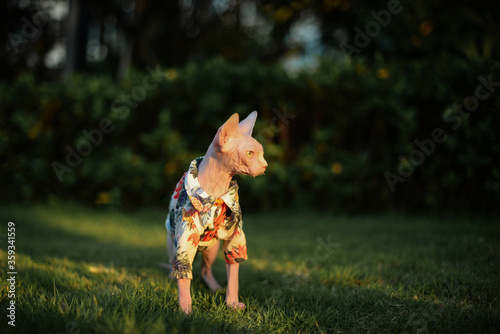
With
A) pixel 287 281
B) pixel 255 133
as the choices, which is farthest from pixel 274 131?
pixel 287 281

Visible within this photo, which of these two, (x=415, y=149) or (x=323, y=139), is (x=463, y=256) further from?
(x=323, y=139)

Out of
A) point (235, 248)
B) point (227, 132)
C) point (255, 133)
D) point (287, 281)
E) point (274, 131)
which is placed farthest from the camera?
point (274, 131)

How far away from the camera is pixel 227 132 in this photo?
2.16 metres

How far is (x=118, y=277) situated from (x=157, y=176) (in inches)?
133

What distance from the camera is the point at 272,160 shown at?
6.10m

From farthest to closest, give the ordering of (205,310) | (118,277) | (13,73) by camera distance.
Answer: (13,73) → (118,277) → (205,310)

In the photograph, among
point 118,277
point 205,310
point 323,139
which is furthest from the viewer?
point 323,139

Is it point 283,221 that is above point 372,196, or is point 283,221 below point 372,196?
below

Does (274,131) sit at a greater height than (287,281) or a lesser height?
greater

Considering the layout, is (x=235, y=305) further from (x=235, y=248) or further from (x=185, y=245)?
(x=185, y=245)

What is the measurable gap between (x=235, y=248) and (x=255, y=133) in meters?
3.71

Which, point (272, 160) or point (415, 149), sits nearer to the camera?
point (415, 149)

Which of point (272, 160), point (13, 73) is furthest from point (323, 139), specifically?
point (13, 73)

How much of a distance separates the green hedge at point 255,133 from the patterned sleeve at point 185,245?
3821mm
